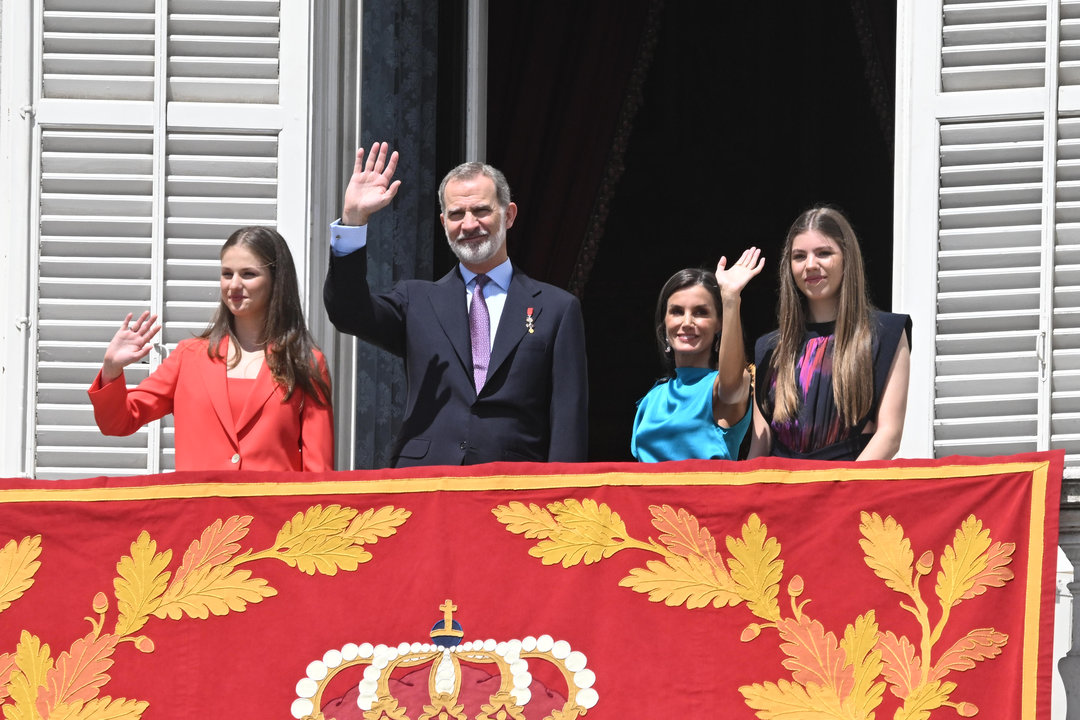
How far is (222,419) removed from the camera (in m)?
5.13

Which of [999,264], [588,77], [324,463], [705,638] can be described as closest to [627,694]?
[705,638]

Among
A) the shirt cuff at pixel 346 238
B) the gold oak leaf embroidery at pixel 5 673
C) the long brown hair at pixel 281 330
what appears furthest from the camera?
the long brown hair at pixel 281 330

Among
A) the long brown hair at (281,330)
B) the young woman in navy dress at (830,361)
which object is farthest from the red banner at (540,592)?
the long brown hair at (281,330)

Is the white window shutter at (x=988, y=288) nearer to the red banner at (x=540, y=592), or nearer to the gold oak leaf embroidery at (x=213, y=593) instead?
the red banner at (x=540, y=592)

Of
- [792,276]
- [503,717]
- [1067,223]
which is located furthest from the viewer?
[1067,223]

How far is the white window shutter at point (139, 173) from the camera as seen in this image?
229 inches

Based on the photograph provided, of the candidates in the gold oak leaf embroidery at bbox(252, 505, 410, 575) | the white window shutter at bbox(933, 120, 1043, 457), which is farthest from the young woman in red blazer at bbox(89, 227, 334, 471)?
the white window shutter at bbox(933, 120, 1043, 457)

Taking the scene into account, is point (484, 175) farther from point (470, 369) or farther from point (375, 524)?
point (375, 524)

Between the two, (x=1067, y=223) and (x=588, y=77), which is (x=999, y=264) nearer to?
(x=1067, y=223)

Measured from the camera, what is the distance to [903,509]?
470 centimetres

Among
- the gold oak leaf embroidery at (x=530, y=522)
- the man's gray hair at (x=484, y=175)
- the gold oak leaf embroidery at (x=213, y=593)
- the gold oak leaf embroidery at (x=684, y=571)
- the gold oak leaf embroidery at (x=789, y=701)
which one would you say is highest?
the man's gray hair at (x=484, y=175)

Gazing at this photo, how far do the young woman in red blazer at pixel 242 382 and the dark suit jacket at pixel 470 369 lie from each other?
179 mm

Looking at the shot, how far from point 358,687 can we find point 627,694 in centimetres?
69

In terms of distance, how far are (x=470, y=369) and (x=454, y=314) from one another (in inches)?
7.0
